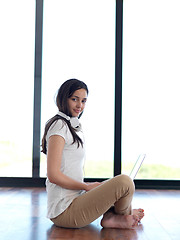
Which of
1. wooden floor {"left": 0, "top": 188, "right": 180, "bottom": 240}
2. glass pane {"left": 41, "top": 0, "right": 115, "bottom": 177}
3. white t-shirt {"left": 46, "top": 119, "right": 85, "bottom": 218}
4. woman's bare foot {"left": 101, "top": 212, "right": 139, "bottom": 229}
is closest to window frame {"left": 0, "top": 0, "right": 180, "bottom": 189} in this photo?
glass pane {"left": 41, "top": 0, "right": 115, "bottom": 177}

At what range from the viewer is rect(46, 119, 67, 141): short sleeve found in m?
2.02

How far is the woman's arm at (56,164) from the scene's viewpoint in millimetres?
1976

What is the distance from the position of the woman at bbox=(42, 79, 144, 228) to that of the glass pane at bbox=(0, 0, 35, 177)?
1.92 m

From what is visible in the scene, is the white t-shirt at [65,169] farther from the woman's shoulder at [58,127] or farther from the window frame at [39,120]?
the window frame at [39,120]

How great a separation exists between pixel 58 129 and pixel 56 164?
0.21 metres

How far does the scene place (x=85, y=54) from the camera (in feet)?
13.2

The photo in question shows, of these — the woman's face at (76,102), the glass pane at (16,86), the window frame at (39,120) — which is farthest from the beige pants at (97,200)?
the glass pane at (16,86)

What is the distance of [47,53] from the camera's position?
4.02m

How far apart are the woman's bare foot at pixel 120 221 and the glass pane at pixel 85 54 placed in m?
1.81

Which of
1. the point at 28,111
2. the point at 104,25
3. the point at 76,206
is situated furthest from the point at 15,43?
the point at 76,206

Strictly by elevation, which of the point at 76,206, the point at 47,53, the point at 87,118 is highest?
the point at 47,53

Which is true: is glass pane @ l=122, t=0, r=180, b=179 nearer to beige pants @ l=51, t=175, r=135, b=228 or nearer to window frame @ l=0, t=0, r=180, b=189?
window frame @ l=0, t=0, r=180, b=189

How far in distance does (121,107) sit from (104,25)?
1.00 meters

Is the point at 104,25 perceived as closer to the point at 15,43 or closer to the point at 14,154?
the point at 15,43
